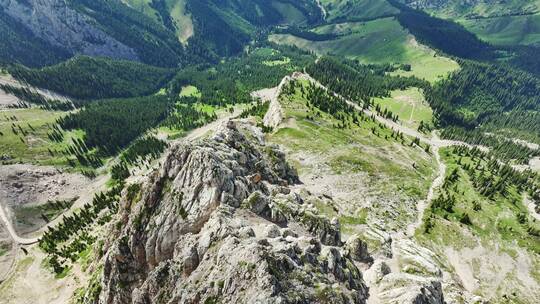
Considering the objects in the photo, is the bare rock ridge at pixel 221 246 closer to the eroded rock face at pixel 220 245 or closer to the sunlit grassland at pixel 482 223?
the eroded rock face at pixel 220 245

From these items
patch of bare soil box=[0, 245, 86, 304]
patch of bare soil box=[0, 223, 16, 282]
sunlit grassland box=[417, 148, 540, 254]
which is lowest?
patch of bare soil box=[0, 223, 16, 282]

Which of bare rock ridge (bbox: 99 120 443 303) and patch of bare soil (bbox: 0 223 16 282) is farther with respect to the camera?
patch of bare soil (bbox: 0 223 16 282)

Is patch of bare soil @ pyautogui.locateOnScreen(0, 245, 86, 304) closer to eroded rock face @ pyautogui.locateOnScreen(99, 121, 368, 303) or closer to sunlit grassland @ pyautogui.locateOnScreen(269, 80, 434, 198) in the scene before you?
eroded rock face @ pyautogui.locateOnScreen(99, 121, 368, 303)

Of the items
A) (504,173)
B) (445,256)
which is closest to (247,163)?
(445,256)

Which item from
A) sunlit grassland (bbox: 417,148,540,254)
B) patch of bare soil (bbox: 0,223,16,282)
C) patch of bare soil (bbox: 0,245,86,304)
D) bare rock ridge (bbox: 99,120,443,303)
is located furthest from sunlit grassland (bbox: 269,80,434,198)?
patch of bare soil (bbox: 0,223,16,282)

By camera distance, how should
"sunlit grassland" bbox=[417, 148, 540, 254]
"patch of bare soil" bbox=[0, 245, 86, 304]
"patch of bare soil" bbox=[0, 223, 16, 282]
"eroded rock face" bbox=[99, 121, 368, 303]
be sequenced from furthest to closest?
"patch of bare soil" bbox=[0, 223, 16, 282] < "sunlit grassland" bbox=[417, 148, 540, 254] < "patch of bare soil" bbox=[0, 245, 86, 304] < "eroded rock face" bbox=[99, 121, 368, 303]

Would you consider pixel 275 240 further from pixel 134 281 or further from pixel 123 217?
pixel 123 217
